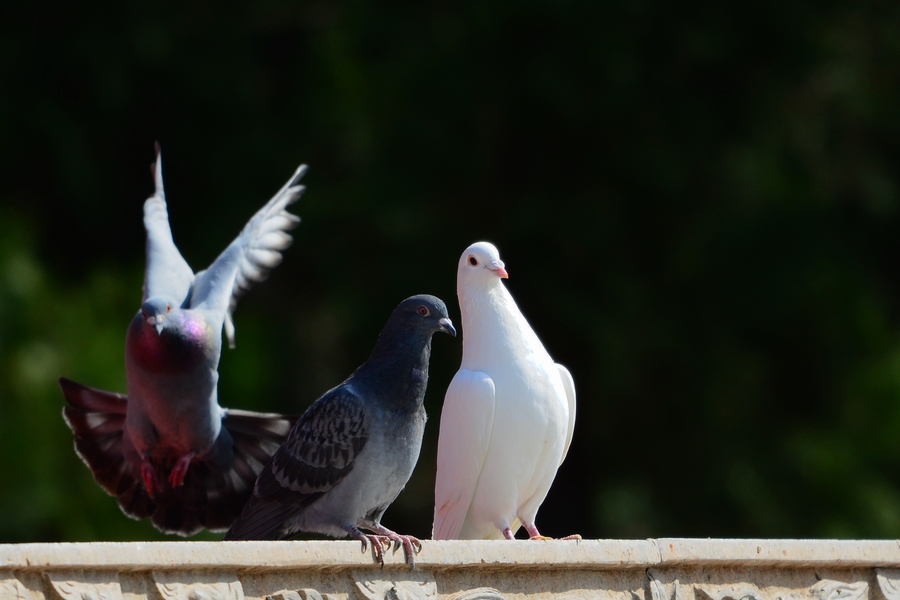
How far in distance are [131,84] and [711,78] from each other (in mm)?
5713

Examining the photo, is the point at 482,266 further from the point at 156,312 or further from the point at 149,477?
the point at 149,477

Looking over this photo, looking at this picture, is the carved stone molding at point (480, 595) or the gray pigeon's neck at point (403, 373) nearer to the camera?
the carved stone molding at point (480, 595)

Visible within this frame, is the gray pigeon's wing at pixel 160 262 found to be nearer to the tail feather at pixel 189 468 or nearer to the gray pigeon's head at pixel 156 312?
the gray pigeon's head at pixel 156 312

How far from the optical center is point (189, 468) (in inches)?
228

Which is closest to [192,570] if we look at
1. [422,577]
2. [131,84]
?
[422,577]

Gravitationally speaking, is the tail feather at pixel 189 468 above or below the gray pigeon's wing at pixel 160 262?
below

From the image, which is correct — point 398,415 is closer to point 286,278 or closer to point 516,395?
point 516,395

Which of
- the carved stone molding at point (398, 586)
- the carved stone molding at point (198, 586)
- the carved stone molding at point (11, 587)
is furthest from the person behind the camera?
the carved stone molding at point (398, 586)

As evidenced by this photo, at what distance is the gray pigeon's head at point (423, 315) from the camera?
187 inches

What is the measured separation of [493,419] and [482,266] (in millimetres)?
590

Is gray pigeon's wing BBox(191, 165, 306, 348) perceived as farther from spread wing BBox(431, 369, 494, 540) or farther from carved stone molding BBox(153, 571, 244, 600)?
carved stone molding BBox(153, 571, 244, 600)

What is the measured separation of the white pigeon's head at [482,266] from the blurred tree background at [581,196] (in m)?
6.26

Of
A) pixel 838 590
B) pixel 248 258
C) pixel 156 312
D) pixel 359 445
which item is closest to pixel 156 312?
pixel 156 312

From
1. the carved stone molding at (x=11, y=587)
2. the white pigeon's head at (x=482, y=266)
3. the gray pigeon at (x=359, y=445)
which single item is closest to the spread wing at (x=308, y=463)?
the gray pigeon at (x=359, y=445)
